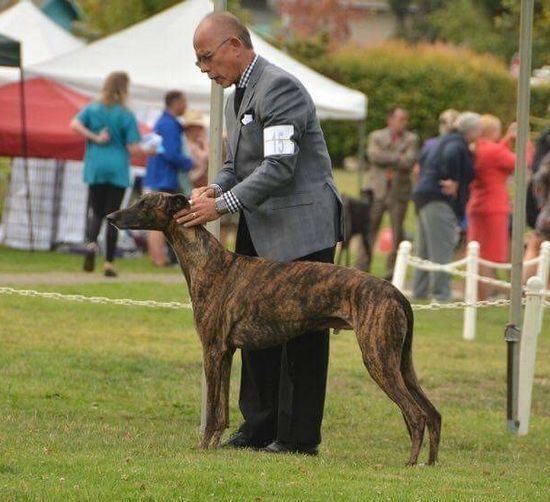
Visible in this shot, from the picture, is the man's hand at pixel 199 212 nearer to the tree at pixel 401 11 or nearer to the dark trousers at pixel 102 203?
the dark trousers at pixel 102 203

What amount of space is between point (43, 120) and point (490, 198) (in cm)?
680

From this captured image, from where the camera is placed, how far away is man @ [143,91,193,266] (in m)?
21.0

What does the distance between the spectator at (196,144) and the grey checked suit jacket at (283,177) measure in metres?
13.5

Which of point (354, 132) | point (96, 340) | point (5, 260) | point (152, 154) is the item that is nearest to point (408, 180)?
point (152, 154)

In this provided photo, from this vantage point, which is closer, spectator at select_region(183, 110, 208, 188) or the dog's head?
the dog's head

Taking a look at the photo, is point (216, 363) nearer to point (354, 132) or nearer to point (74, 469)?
point (74, 469)

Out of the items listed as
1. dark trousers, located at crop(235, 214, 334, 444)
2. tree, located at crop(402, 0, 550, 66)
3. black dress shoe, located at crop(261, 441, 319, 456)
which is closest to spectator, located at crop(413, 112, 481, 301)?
dark trousers, located at crop(235, 214, 334, 444)

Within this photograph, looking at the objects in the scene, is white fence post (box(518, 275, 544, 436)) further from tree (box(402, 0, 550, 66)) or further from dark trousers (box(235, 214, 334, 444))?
tree (box(402, 0, 550, 66))

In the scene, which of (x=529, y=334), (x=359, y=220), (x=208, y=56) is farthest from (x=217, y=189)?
(x=359, y=220)

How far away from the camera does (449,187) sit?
62.2 ft

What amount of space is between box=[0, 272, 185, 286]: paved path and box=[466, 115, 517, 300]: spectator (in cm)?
366

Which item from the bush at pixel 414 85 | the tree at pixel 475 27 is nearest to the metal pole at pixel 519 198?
the bush at pixel 414 85

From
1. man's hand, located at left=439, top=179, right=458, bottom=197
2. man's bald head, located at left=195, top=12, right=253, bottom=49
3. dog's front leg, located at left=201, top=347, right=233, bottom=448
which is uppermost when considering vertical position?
man's hand, located at left=439, top=179, right=458, bottom=197

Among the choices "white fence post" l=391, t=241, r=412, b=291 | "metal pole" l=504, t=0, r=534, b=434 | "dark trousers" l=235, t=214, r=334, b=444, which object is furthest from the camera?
"white fence post" l=391, t=241, r=412, b=291
